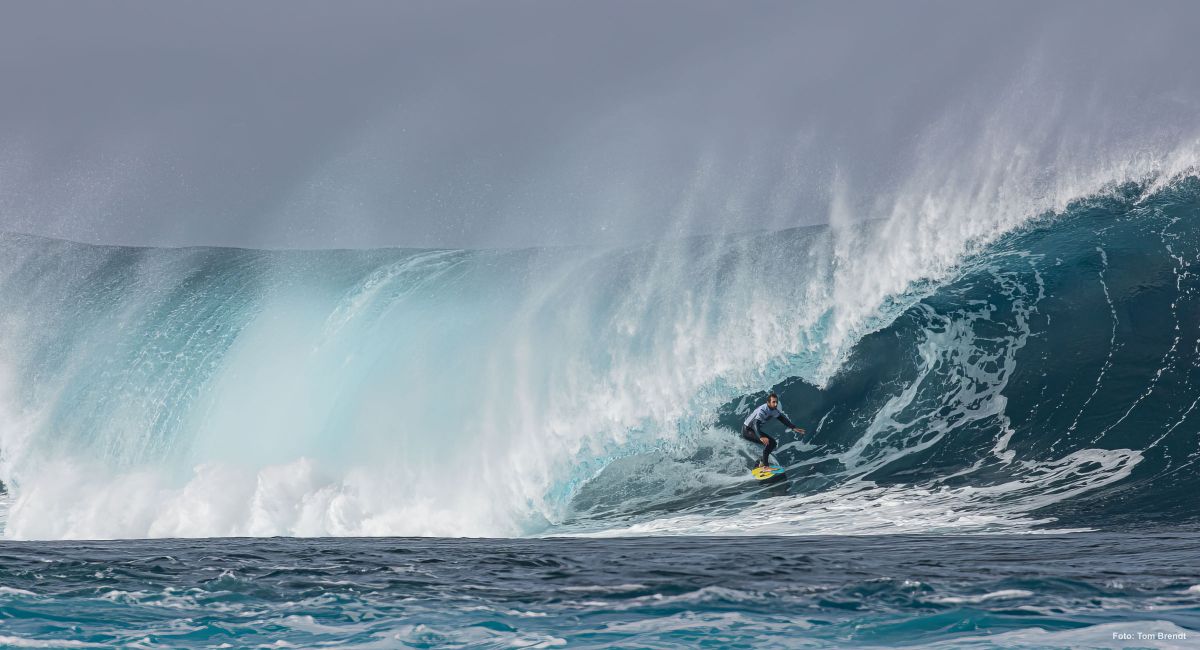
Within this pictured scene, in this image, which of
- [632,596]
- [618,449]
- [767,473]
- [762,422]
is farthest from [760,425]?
[632,596]

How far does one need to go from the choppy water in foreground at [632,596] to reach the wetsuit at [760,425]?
382cm

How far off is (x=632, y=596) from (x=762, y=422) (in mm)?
6161

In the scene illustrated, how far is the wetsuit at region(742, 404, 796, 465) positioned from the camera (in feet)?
34.8

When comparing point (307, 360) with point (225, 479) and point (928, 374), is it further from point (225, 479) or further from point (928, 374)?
point (928, 374)

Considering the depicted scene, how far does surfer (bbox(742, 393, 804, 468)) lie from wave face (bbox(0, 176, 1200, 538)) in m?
0.41

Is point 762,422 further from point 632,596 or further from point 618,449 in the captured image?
point 632,596

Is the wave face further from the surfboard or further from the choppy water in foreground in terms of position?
the choppy water in foreground

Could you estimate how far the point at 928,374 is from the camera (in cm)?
1220

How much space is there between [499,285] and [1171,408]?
11.4 m

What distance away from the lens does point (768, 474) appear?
34.4 feet

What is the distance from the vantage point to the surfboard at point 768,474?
10.4 metres

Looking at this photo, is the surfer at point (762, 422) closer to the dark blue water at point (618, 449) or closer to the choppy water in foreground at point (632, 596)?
the dark blue water at point (618, 449)

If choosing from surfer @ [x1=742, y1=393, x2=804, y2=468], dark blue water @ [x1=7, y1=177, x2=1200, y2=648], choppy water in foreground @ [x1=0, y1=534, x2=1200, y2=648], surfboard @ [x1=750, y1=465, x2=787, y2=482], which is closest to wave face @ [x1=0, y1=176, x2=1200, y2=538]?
dark blue water @ [x1=7, y1=177, x2=1200, y2=648]

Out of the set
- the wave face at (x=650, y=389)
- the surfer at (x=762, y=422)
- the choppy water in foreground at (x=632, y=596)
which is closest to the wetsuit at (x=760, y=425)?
the surfer at (x=762, y=422)
